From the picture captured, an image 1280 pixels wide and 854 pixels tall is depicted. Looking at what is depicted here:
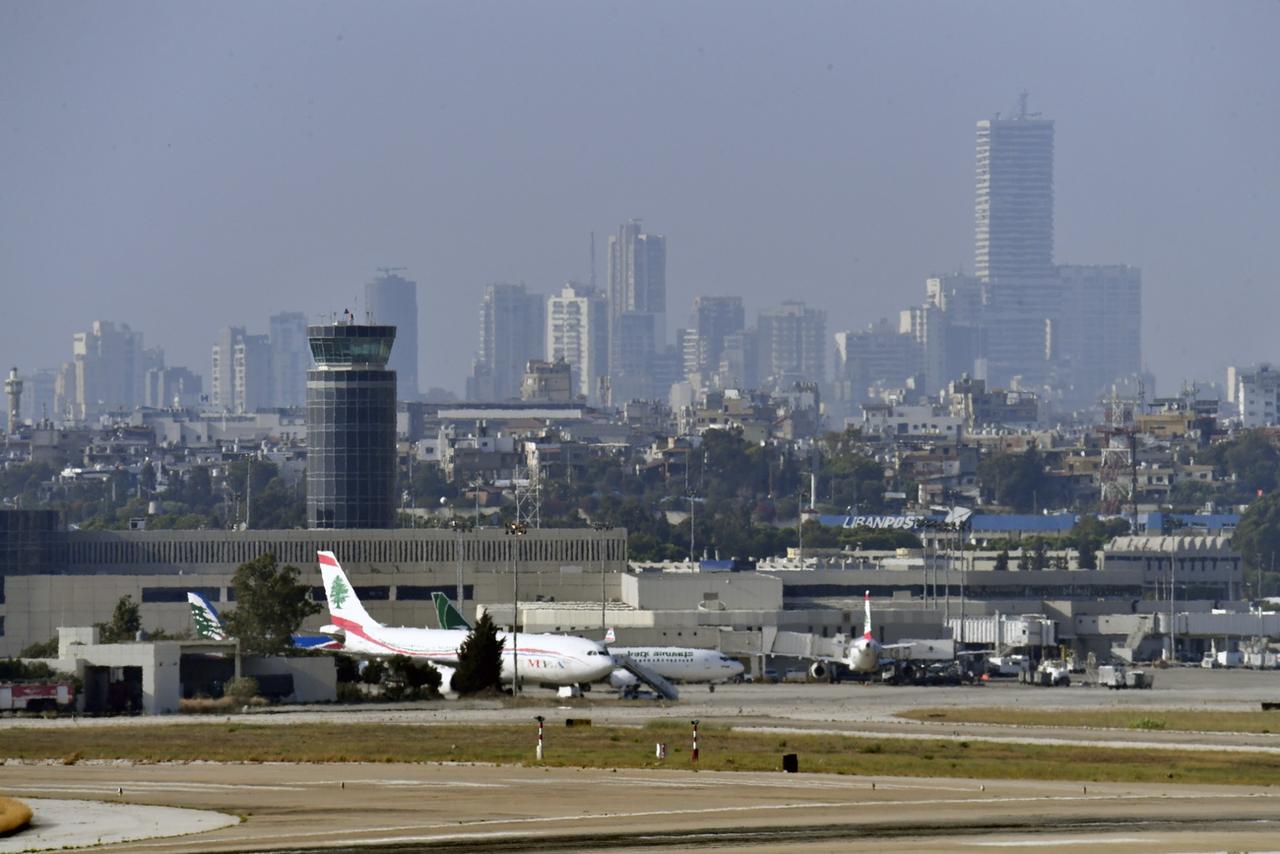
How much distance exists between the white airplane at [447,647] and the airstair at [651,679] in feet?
4.89

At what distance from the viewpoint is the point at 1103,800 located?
65375 mm

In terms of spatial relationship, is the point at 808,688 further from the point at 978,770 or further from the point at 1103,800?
the point at 1103,800

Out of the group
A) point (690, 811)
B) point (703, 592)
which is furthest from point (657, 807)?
point (703, 592)

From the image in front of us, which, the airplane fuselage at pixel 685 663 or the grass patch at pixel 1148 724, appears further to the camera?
the airplane fuselage at pixel 685 663

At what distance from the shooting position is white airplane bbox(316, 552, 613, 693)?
123125 millimetres

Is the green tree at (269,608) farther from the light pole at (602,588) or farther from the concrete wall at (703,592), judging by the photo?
the concrete wall at (703,592)

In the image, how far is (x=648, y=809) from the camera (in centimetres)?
6234

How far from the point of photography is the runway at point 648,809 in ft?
184

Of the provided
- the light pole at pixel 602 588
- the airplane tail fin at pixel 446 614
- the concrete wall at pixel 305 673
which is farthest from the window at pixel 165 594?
the concrete wall at pixel 305 673

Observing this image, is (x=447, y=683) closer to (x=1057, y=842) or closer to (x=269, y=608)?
(x=269, y=608)

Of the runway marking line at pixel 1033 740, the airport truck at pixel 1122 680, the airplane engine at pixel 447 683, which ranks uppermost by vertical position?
the runway marking line at pixel 1033 740

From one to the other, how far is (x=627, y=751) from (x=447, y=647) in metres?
47.0

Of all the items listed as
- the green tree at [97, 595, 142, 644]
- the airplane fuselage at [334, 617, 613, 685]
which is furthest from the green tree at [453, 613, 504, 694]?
the green tree at [97, 595, 142, 644]

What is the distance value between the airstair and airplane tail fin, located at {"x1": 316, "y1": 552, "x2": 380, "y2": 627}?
15191mm
